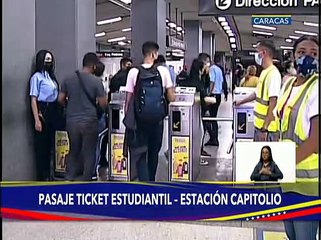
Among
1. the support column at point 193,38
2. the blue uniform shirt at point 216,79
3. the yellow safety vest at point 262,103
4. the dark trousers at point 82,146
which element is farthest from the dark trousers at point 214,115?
the dark trousers at point 82,146

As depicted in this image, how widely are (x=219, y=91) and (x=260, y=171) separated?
89.1 inches

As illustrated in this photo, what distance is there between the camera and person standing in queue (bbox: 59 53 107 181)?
4.30 metres

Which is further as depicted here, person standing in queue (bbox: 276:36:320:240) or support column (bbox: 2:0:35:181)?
support column (bbox: 2:0:35:181)

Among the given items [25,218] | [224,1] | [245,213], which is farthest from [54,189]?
[224,1]

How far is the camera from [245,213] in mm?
3697

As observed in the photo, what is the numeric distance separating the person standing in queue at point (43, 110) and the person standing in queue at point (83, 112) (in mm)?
87

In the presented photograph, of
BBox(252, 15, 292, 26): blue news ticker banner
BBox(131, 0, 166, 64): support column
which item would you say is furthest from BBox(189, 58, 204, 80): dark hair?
BBox(252, 15, 292, 26): blue news ticker banner

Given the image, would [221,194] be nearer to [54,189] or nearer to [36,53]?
[54,189]

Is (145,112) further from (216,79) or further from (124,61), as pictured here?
(216,79)

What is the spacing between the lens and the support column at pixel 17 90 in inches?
154

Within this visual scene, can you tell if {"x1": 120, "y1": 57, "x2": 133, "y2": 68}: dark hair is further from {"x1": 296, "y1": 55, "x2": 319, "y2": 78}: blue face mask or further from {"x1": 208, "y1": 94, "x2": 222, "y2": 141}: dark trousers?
{"x1": 296, "y1": 55, "x2": 319, "y2": 78}: blue face mask

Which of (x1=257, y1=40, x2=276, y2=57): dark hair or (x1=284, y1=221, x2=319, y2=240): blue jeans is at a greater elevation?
(x1=257, y1=40, x2=276, y2=57): dark hair

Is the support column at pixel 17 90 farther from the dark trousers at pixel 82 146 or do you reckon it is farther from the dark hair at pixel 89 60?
the dark hair at pixel 89 60

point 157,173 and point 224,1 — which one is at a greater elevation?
point 224,1
